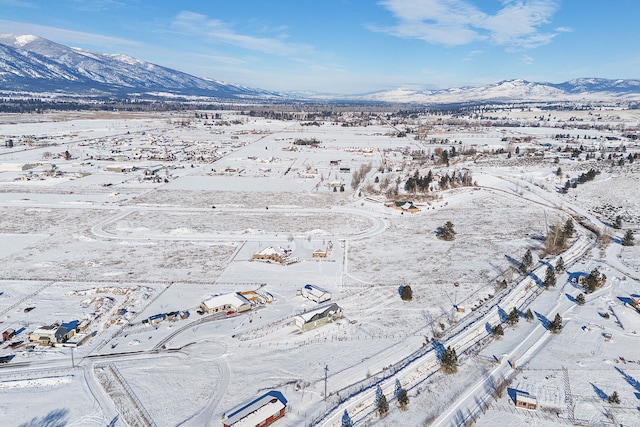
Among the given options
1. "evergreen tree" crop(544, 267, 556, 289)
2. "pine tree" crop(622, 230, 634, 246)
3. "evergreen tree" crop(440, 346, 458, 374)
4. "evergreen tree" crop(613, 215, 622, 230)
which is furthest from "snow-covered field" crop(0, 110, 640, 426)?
"evergreen tree" crop(613, 215, 622, 230)

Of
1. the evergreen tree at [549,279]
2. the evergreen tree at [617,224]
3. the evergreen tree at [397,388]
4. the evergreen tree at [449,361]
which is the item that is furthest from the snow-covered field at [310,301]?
the evergreen tree at [617,224]

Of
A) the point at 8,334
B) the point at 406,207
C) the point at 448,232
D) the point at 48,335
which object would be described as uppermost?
the point at 406,207

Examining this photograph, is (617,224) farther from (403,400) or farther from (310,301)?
(403,400)

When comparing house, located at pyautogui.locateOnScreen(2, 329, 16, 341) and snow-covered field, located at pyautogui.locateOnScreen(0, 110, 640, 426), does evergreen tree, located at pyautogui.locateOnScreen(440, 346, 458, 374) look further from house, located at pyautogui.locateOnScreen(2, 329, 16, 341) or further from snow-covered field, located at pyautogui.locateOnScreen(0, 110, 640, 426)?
house, located at pyautogui.locateOnScreen(2, 329, 16, 341)

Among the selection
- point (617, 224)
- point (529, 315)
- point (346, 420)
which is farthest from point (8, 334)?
point (617, 224)

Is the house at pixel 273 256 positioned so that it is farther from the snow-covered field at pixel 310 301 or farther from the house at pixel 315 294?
the house at pixel 315 294

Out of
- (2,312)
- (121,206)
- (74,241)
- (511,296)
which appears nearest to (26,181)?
(121,206)
